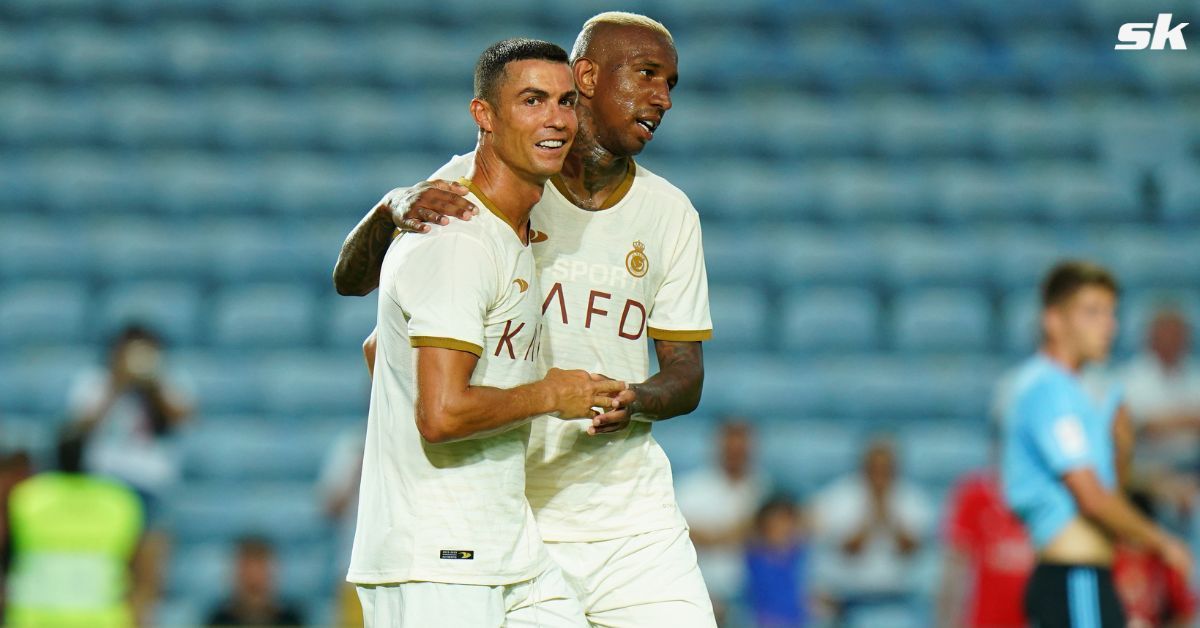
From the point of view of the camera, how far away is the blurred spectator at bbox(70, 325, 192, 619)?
7719mm

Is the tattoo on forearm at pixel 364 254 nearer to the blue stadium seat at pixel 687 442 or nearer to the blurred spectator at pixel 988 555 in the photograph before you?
the blurred spectator at pixel 988 555

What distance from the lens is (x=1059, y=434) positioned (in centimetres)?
498

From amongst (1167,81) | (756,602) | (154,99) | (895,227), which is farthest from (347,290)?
(1167,81)

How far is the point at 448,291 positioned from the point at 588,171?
76 cm

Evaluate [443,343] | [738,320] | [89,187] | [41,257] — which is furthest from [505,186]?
[89,187]

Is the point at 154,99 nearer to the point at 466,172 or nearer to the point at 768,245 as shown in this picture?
the point at 768,245

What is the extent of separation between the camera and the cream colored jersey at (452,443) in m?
3.05

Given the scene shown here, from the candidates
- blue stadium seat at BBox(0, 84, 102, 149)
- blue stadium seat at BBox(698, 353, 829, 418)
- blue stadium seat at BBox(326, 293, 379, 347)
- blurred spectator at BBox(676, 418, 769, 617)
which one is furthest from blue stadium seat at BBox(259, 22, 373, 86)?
blurred spectator at BBox(676, 418, 769, 617)

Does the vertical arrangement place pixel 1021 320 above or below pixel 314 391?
above

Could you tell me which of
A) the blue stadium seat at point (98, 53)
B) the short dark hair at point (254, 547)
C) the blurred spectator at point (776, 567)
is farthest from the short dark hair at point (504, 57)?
the blue stadium seat at point (98, 53)

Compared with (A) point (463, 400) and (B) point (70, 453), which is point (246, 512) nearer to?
(B) point (70, 453)

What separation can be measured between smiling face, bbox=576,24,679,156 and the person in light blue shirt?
206 centimetres

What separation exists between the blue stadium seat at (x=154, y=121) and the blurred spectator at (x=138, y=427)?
320cm

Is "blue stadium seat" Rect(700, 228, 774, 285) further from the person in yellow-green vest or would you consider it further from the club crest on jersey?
the club crest on jersey
